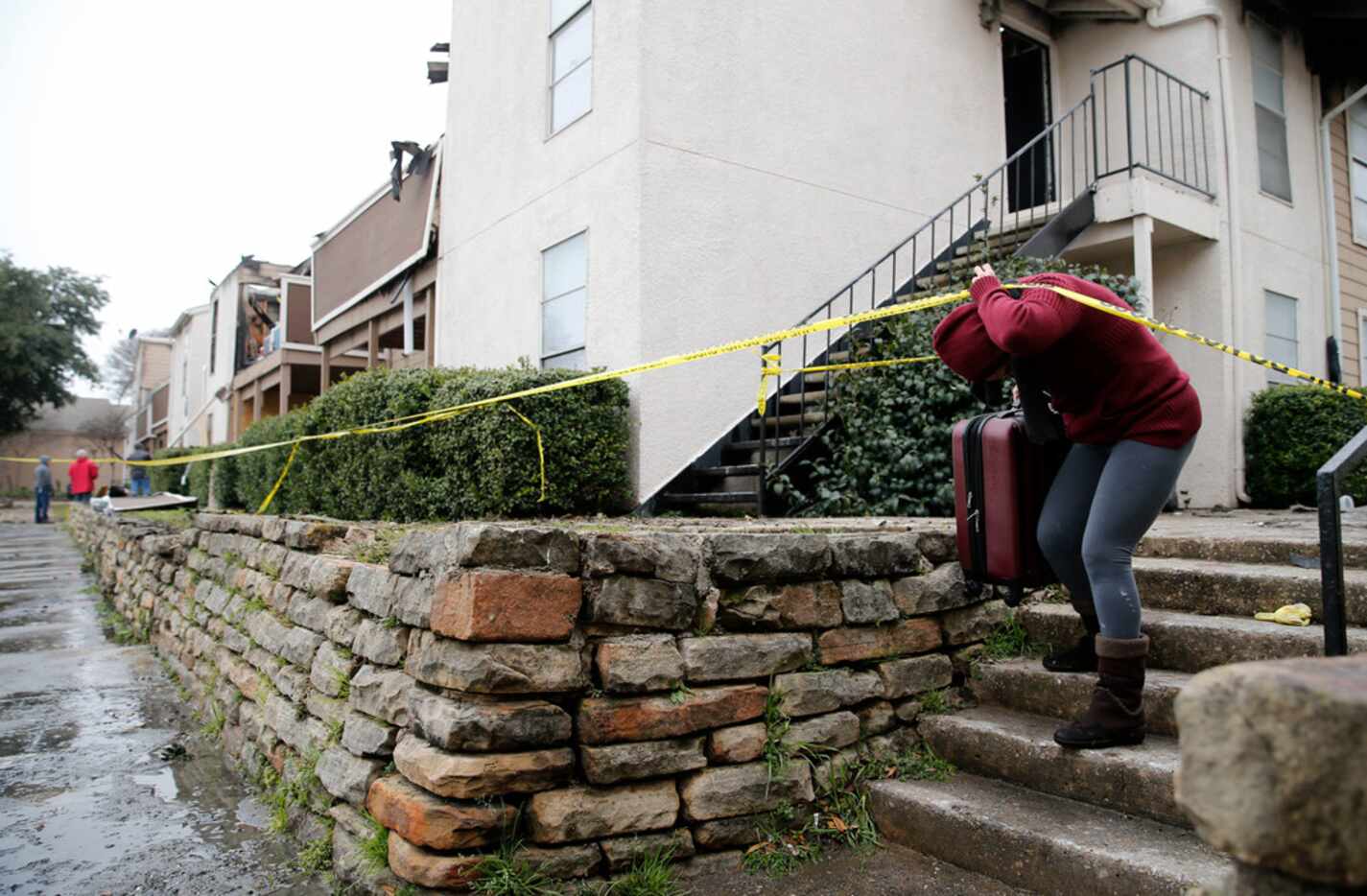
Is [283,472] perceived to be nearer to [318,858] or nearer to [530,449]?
[530,449]

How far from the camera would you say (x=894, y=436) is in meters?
5.98

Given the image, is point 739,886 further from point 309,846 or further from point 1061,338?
point 1061,338

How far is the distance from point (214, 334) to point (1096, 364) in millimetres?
26664

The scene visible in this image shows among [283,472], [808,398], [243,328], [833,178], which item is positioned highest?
[243,328]

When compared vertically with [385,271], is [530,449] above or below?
below

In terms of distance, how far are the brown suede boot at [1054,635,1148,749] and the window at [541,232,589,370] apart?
217 inches

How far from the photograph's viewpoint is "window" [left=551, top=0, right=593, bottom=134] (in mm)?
8188

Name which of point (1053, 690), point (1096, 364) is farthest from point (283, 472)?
point (1096, 364)

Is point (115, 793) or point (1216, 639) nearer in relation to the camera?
point (1216, 639)

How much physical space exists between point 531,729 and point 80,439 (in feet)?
184

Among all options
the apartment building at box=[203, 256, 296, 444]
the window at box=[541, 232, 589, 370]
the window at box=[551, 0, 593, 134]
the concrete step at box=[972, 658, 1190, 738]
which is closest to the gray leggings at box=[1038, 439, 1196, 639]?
the concrete step at box=[972, 658, 1190, 738]

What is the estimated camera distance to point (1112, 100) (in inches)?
384

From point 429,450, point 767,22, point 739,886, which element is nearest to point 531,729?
point 739,886

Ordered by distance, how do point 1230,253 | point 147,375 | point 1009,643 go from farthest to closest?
point 147,375, point 1230,253, point 1009,643
